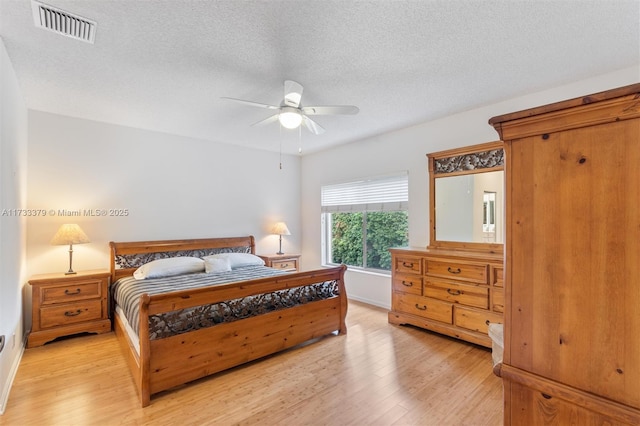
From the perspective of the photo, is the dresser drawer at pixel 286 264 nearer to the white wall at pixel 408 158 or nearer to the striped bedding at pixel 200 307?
the white wall at pixel 408 158

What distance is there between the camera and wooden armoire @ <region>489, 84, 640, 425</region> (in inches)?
32.0

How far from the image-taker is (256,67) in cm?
249

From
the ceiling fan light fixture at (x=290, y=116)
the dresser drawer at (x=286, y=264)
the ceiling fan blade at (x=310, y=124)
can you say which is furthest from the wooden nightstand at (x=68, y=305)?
the ceiling fan blade at (x=310, y=124)

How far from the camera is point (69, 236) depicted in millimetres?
3412

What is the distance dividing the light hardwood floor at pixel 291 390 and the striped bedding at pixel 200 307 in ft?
1.57

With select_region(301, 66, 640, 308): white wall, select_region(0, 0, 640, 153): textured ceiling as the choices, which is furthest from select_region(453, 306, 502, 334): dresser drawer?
select_region(0, 0, 640, 153): textured ceiling

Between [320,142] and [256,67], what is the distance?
2574 mm

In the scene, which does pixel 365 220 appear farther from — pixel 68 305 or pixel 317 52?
pixel 68 305

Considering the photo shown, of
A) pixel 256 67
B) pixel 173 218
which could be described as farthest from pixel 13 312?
pixel 256 67

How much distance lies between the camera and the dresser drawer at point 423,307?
339 cm

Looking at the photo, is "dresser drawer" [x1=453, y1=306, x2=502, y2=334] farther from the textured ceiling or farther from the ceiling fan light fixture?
the ceiling fan light fixture

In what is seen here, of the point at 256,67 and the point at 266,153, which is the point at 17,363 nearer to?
the point at 256,67

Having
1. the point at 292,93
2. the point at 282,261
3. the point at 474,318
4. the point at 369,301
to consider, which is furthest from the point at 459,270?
the point at 282,261

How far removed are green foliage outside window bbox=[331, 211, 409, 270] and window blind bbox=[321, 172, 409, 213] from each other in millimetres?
152
